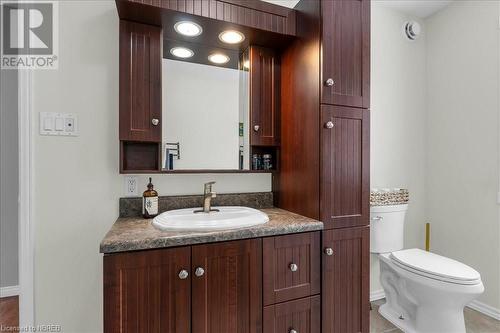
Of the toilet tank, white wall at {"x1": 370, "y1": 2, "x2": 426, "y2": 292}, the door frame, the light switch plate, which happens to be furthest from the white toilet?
the door frame

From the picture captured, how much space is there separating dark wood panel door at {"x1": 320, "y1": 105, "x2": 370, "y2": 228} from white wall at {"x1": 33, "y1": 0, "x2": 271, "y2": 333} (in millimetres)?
1129

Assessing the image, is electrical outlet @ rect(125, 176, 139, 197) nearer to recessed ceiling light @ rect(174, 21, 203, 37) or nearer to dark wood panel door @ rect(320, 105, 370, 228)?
recessed ceiling light @ rect(174, 21, 203, 37)

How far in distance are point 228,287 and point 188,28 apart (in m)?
1.37

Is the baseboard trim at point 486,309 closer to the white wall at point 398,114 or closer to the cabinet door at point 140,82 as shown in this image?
the white wall at point 398,114

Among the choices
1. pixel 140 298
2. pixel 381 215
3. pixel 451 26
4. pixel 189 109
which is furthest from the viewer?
→ pixel 451 26

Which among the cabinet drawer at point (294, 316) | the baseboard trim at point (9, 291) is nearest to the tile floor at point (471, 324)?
the cabinet drawer at point (294, 316)

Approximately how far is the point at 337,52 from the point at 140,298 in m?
1.49

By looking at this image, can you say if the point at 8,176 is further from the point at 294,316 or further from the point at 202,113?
the point at 294,316

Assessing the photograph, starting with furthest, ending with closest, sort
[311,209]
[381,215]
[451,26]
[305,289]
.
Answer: [451,26], [381,215], [311,209], [305,289]

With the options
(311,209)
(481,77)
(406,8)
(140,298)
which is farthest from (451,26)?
(140,298)

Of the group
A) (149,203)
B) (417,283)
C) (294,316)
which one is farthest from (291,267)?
(417,283)

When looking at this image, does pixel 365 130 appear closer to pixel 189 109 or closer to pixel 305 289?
pixel 305 289

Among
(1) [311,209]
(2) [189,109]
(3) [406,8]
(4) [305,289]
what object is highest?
(3) [406,8]

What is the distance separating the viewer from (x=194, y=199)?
1637 mm
